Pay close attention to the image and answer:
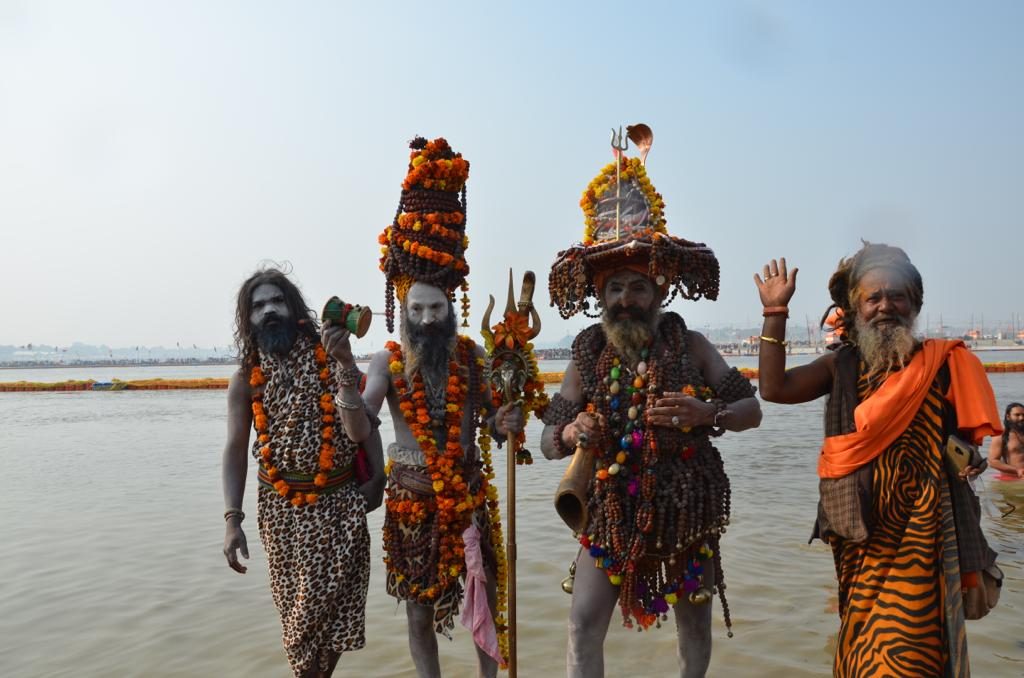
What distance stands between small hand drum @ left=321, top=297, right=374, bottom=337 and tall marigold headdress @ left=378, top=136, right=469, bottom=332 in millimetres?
595

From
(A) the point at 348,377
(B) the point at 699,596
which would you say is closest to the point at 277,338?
(A) the point at 348,377

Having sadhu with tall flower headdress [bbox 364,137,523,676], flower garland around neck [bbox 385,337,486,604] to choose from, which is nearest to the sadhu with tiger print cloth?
sadhu with tall flower headdress [bbox 364,137,523,676]

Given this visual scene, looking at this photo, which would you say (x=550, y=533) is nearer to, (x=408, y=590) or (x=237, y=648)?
(x=237, y=648)

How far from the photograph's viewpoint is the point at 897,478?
296 centimetres

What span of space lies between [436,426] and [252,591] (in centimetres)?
339

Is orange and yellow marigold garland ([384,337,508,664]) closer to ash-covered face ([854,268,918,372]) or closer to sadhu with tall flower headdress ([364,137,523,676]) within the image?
sadhu with tall flower headdress ([364,137,523,676])

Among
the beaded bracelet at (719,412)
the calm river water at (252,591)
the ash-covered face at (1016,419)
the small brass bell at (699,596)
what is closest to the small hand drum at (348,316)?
the beaded bracelet at (719,412)

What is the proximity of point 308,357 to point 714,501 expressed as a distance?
7.18 ft

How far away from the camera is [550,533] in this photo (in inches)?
300

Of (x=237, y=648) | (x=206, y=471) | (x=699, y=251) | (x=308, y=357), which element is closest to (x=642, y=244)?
(x=699, y=251)

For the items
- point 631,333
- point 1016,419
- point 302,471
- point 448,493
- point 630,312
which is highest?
point 630,312

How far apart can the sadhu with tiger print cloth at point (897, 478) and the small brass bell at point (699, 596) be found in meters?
0.58

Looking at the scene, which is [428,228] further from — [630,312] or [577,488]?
[577,488]

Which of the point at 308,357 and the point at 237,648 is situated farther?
the point at 237,648
